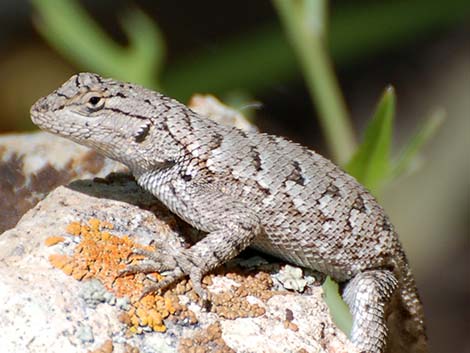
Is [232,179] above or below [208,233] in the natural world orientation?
above

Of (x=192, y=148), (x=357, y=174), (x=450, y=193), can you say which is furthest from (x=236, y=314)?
(x=450, y=193)

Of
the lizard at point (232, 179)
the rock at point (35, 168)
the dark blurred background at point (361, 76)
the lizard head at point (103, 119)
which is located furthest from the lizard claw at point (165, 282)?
the dark blurred background at point (361, 76)

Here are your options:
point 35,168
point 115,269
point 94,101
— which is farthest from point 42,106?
point 115,269

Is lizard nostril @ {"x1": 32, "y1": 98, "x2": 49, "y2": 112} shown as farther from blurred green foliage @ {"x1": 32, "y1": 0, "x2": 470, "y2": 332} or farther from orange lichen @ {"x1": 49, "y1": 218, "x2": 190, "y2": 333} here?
blurred green foliage @ {"x1": 32, "y1": 0, "x2": 470, "y2": 332}

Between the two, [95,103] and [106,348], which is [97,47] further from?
[106,348]

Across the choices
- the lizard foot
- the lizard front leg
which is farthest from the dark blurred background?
the lizard foot

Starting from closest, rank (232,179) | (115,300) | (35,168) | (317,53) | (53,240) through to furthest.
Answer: (115,300), (53,240), (232,179), (35,168), (317,53)
